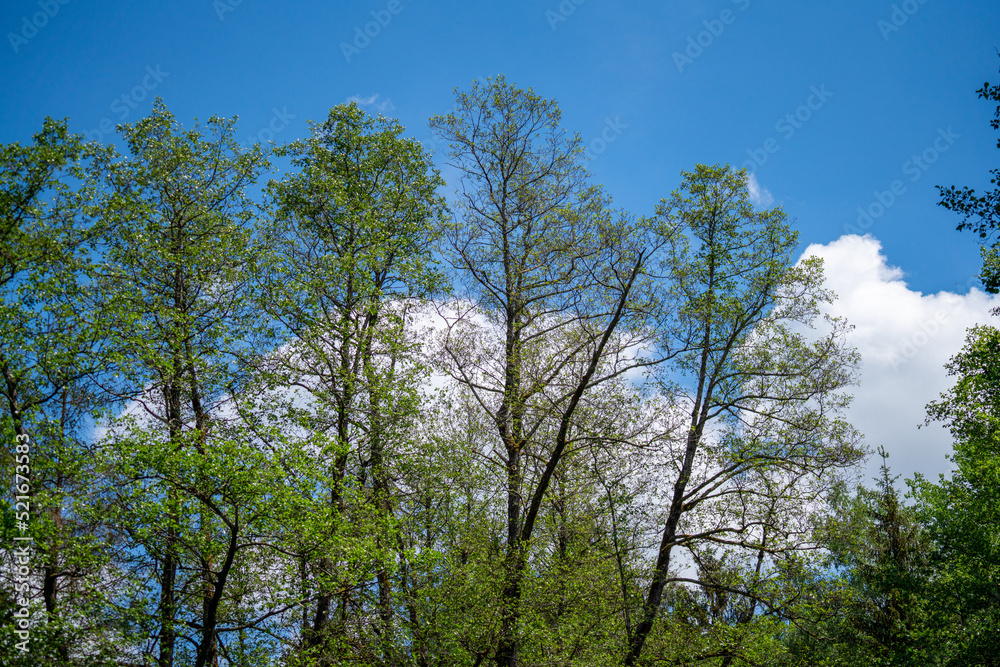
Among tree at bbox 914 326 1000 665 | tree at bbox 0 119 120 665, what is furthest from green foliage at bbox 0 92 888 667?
tree at bbox 914 326 1000 665

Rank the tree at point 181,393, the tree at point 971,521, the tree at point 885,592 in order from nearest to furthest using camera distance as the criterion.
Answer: the tree at point 181,393 → the tree at point 971,521 → the tree at point 885,592

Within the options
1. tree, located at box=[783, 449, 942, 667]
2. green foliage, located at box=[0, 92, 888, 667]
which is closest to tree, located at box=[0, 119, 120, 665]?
green foliage, located at box=[0, 92, 888, 667]

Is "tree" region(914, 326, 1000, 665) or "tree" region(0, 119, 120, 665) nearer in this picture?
"tree" region(0, 119, 120, 665)

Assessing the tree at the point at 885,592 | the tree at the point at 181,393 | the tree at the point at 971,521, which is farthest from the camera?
the tree at the point at 885,592

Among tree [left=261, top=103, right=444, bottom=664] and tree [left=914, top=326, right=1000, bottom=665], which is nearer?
tree [left=261, top=103, right=444, bottom=664]

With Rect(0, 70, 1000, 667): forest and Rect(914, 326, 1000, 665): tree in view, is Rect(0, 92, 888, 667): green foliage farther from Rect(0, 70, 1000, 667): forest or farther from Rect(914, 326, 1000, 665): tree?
Rect(914, 326, 1000, 665): tree

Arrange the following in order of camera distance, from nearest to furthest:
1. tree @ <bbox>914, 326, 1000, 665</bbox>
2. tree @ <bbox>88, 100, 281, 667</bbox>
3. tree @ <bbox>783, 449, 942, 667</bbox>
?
tree @ <bbox>88, 100, 281, 667</bbox> < tree @ <bbox>914, 326, 1000, 665</bbox> < tree @ <bbox>783, 449, 942, 667</bbox>

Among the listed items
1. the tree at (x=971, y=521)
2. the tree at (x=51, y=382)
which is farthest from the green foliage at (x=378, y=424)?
the tree at (x=971, y=521)

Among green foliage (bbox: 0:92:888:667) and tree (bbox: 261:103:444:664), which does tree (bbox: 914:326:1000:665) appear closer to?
green foliage (bbox: 0:92:888:667)

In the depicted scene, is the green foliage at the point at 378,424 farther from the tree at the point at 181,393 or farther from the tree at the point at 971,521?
the tree at the point at 971,521

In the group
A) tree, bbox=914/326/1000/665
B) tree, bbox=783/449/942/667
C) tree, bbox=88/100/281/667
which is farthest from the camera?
tree, bbox=783/449/942/667

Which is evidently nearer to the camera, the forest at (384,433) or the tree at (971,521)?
the forest at (384,433)

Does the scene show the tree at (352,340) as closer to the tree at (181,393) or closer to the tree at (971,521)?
the tree at (181,393)

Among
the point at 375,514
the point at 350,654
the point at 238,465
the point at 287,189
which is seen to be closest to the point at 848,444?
the point at 375,514
